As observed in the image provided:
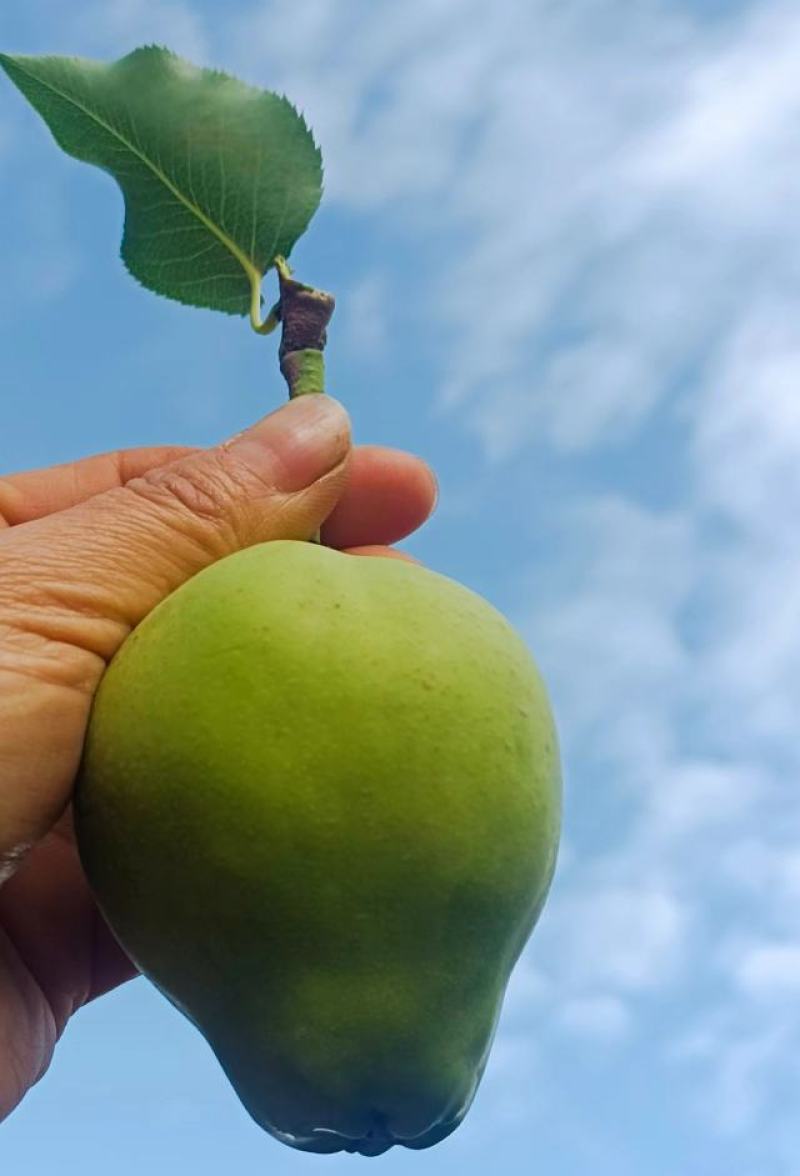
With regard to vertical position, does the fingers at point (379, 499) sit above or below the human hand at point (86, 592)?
above

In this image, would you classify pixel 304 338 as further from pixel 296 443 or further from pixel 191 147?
pixel 191 147

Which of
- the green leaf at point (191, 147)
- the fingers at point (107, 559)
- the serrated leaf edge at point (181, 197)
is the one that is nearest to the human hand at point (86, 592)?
the fingers at point (107, 559)

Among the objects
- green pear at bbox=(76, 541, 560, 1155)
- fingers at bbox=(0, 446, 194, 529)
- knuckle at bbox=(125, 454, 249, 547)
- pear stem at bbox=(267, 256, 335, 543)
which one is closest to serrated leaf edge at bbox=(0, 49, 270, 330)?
pear stem at bbox=(267, 256, 335, 543)

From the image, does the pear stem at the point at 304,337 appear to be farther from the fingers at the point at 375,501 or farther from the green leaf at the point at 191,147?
the fingers at the point at 375,501

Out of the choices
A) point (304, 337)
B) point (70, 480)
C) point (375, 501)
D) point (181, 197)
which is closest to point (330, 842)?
point (304, 337)

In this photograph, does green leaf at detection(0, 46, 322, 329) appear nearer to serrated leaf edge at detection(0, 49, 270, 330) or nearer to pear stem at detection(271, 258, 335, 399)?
serrated leaf edge at detection(0, 49, 270, 330)

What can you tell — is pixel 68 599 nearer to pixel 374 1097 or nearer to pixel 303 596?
pixel 303 596
